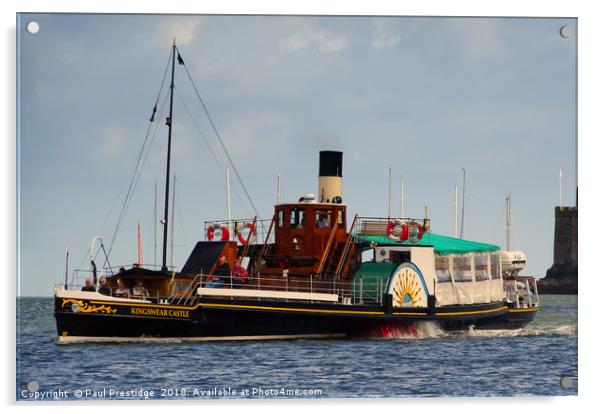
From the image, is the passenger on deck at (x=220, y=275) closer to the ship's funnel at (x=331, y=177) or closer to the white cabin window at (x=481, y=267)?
the ship's funnel at (x=331, y=177)

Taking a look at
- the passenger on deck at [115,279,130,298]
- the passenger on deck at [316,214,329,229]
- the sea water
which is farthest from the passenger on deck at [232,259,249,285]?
the passenger on deck at [316,214,329,229]

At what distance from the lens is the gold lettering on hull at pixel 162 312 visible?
40.0m

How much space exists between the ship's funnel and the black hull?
17.3 feet

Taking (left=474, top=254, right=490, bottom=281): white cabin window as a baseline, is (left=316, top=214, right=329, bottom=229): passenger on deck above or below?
above

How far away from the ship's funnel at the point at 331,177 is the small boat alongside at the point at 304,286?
0.03 m

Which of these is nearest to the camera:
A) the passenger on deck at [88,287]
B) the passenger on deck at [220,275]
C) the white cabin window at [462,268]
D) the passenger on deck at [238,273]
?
the passenger on deck at [88,287]

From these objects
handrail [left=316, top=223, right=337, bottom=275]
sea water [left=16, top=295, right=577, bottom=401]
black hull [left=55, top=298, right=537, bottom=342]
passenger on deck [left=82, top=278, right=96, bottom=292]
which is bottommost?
sea water [left=16, top=295, right=577, bottom=401]

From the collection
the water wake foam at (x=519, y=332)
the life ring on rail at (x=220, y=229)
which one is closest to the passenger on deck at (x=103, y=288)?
the life ring on rail at (x=220, y=229)

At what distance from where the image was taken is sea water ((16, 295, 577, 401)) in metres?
29.6

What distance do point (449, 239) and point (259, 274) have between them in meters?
7.41

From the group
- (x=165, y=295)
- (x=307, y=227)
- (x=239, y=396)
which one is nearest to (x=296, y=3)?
(x=239, y=396)

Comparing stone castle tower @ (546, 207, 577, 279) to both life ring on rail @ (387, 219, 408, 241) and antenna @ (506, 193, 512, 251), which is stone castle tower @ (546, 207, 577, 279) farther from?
life ring on rail @ (387, 219, 408, 241)

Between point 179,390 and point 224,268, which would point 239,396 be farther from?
point 224,268

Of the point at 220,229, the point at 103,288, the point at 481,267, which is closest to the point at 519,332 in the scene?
the point at 481,267
